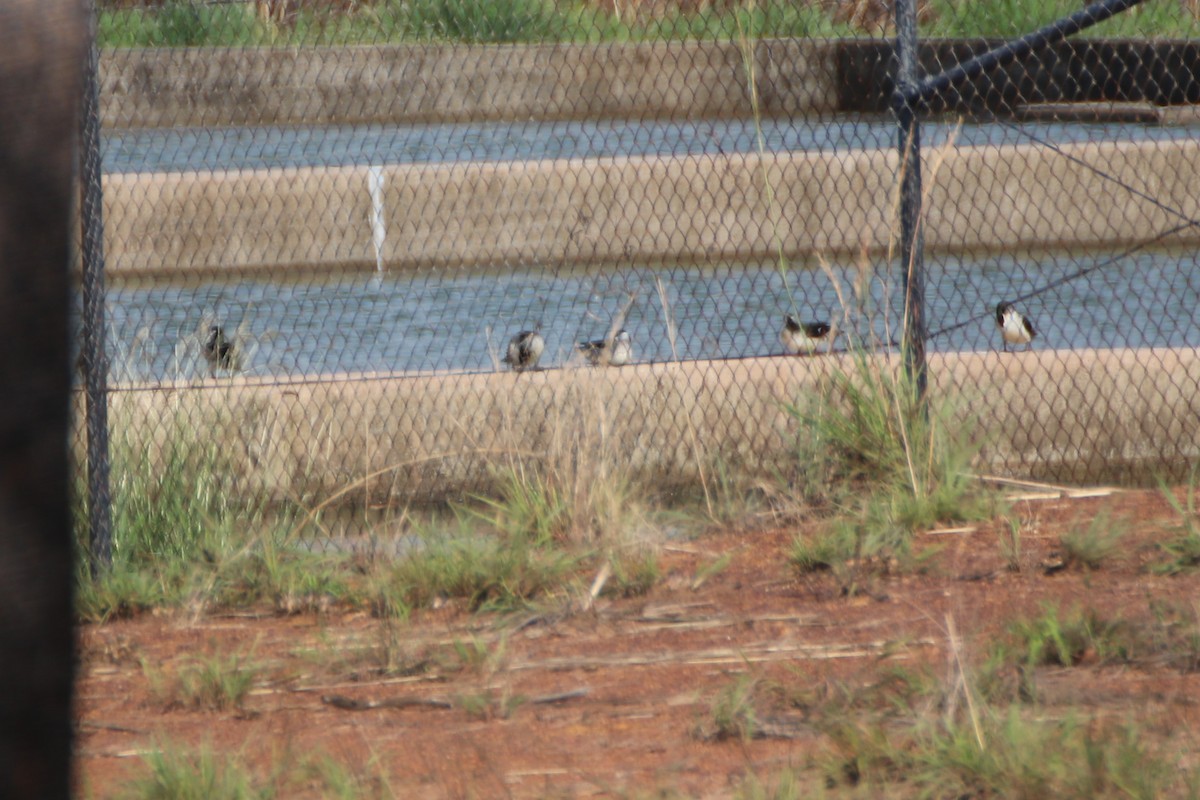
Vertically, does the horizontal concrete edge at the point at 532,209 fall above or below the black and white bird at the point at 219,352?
above

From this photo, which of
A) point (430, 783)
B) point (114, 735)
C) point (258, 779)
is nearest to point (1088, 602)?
point (430, 783)

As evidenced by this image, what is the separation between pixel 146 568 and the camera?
473cm

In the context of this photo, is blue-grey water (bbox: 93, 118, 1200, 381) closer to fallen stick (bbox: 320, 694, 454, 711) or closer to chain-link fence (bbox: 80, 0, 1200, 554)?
chain-link fence (bbox: 80, 0, 1200, 554)

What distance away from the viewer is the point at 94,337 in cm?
465

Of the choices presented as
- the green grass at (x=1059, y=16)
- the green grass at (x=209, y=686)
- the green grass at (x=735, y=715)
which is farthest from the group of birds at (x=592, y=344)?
the green grass at (x=1059, y=16)

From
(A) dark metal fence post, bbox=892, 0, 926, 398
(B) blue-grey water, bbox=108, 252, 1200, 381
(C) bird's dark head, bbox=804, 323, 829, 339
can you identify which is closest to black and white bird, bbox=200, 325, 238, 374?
(B) blue-grey water, bbox=108, 252, 1200, 381

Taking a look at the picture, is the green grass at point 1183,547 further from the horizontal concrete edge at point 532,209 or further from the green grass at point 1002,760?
the horizontal concrete edge at point 532,209

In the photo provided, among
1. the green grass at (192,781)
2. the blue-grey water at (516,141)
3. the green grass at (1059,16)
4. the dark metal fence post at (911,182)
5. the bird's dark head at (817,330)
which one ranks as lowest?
the green grass at (192,781)

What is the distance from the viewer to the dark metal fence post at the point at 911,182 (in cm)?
493

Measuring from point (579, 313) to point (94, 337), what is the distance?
358 cm

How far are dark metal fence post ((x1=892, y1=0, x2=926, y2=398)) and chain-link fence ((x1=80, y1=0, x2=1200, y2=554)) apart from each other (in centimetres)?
5

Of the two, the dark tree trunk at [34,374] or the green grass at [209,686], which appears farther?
the green grass at [209,686]

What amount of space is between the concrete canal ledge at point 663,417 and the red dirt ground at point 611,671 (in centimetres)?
119

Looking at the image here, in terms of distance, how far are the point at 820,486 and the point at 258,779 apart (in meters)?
2.58
